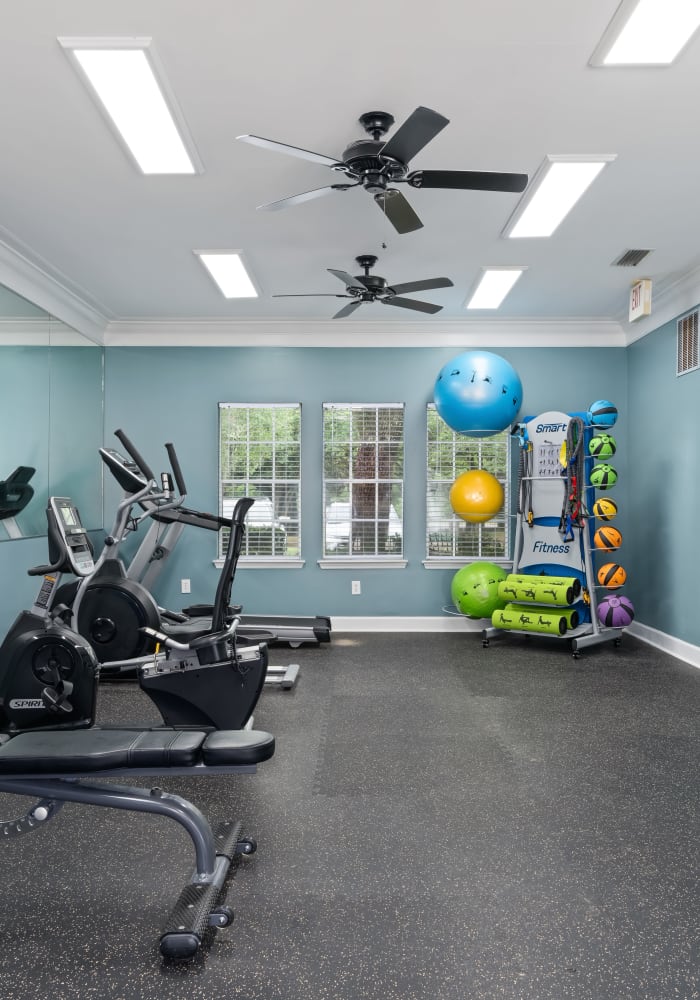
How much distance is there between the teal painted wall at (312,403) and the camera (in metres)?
6.36

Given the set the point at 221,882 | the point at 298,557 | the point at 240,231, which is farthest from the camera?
the point at 298,557

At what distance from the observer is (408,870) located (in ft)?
7.28

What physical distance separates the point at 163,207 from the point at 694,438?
3996 millimetres

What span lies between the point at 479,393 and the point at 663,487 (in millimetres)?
1748

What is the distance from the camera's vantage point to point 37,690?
2662 millimetres

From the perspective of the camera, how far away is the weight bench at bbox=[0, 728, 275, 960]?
1.97m

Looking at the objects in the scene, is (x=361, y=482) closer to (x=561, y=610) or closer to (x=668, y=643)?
(x=561, y=610)

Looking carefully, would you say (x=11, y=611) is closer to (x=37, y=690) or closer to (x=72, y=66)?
(x=37, y=690)

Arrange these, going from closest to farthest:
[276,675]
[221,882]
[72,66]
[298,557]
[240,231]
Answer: [221,882] < [72,66] < [240,231] < [276,675] < [298,557]

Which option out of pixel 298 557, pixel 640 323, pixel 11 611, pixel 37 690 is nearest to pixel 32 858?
pixel 37 690

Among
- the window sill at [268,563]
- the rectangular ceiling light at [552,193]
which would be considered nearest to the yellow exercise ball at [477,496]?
the window sill at [268,563]

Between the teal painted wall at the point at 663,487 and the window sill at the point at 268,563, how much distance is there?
3.03 meters

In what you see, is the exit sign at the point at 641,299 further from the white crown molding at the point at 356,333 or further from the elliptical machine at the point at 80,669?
the elliptical machine at the point at 80,669

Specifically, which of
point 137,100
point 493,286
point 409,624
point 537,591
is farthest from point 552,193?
point 409,624
